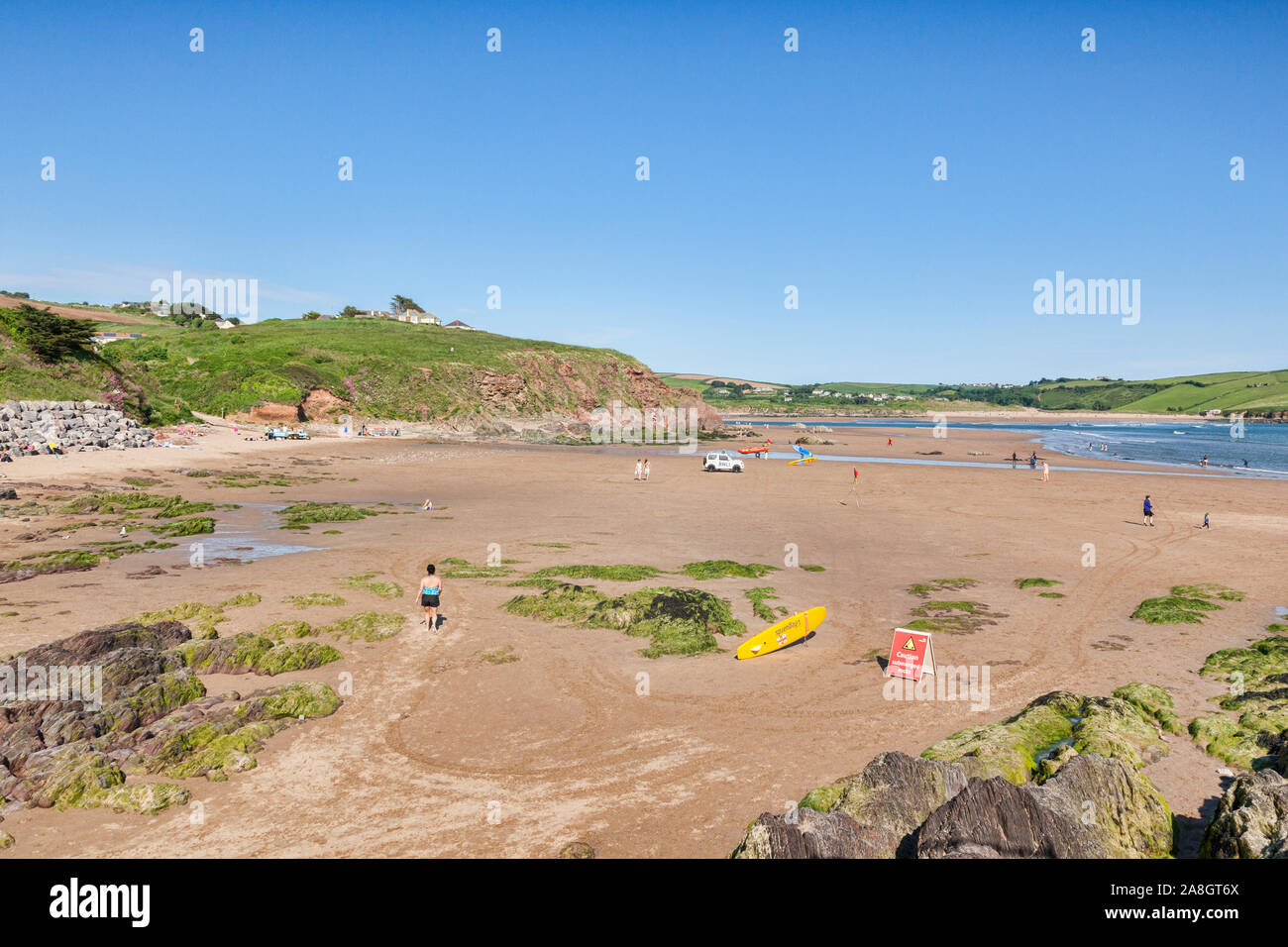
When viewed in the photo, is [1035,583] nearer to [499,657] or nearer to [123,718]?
[499,657]

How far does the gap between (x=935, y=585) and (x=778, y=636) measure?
8.65m

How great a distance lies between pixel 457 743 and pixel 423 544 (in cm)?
1565

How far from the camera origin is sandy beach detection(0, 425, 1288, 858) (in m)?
8.82

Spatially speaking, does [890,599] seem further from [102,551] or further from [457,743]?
[102,551]

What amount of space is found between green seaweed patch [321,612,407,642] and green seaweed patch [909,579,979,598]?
14884 mm

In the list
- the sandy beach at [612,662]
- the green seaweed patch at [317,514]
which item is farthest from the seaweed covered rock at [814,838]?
the green seaweed patch at [317,514]

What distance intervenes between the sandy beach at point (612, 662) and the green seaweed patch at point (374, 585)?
0.41m

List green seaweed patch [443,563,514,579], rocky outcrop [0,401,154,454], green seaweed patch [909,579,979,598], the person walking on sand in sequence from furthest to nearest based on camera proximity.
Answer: rocky outcrop [0,401,154,454]
green seaweed patch [443,563,514,579]
green seaweed patch [909,579,979,598]
the person walking on sand

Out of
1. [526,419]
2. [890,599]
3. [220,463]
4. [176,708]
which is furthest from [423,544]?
[526,419]

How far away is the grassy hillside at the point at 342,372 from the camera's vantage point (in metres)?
54.9

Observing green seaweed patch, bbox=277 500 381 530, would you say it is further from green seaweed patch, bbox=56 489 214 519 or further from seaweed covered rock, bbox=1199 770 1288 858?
seaweed covered rock, bbox=1199 770 1288 858

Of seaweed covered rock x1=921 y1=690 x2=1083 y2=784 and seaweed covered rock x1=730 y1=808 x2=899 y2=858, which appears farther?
seaweed covered rock x1=921 y1=690 x2=1083 y2=784

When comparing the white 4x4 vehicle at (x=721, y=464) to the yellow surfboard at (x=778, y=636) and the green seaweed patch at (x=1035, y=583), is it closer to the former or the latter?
the green seaweed patch at (x=1035, y=583)

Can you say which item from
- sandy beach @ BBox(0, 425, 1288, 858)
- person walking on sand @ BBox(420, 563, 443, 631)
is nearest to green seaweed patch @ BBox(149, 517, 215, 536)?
sandy beach @ BBox(0, 425, 1288, 858)
